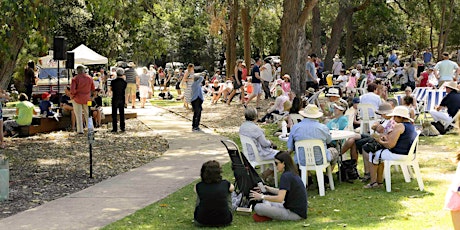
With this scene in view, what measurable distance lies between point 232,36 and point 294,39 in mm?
12964

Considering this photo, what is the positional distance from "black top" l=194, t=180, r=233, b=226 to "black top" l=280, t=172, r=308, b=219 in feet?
2.36

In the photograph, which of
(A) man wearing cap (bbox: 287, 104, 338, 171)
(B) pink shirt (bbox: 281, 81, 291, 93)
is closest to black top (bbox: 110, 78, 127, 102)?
(B) pink shirt (bbox: 281, 81, 291, 93)

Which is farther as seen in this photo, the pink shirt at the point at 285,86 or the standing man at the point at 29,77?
the standing man at the point at 29,77

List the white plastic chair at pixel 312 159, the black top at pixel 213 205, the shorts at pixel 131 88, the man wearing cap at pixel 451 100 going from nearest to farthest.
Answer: the black top at pixel 213 205 → the white plastic chair at pixel 312 159 → the man wearing cap at pixel 451 100 → the shorts at pixel 131 88

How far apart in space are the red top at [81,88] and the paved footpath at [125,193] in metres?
2.85

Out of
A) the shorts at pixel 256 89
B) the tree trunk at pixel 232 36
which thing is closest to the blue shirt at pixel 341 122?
the shorts at pixel 256 89

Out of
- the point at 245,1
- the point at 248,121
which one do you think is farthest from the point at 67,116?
the point at 245,1

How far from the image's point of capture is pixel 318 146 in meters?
10.3

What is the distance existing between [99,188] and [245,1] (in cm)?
2320

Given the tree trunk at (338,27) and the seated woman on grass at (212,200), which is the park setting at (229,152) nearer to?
the seated woman on grass at (212,200)

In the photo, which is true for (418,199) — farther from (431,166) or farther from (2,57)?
(2,57)

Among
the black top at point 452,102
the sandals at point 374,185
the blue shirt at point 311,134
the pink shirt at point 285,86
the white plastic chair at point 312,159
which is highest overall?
the pink shirt at point 285,86

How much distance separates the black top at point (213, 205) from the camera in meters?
8.59

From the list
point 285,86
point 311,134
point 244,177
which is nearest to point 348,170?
point 311,134
